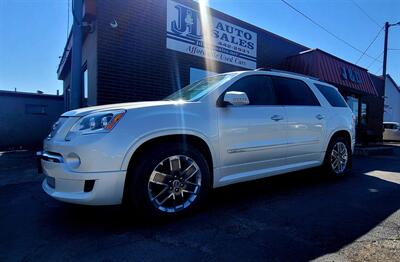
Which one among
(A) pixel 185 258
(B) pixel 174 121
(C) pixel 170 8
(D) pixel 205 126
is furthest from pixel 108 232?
(C) pixel 170 8

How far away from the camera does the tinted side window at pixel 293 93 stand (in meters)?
4.50

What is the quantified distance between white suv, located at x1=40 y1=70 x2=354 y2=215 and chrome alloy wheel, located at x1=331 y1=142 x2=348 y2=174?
850 millimetres

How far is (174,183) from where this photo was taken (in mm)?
3268

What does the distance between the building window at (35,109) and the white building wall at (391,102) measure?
32355 mm

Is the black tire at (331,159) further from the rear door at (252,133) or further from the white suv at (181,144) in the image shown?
the rear door at (252,133)

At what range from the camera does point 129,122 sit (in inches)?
117

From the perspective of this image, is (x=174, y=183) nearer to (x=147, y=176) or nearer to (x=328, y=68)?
(x=147, y=176)

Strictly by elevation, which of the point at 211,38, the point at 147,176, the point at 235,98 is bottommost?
the point at 147,176

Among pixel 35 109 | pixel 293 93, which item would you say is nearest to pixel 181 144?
pixel 293 93

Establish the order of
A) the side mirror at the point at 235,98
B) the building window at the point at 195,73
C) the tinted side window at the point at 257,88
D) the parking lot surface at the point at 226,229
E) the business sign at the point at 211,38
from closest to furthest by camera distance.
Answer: the parking lot surface at the point at 226,229 → the side mirror at the point at 235,98 → the tinted side window at the point at 257,88 → the business sign at the point at 211,38 → the building window at the point at 195,73

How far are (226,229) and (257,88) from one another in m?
2.08

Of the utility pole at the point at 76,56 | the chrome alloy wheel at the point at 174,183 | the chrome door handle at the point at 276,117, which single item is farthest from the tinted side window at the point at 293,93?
the utility pole at the point at 76,56

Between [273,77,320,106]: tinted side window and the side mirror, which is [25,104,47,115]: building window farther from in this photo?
the side mirror

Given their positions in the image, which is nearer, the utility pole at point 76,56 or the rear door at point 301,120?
the rear door at point 301,120
